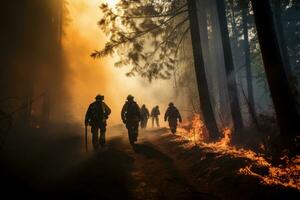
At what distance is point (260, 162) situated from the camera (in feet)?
25.5

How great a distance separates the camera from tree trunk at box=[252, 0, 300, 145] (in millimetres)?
8500

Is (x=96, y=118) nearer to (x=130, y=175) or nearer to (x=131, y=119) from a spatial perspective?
(x=131, y=119)

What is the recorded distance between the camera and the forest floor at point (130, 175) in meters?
6.29

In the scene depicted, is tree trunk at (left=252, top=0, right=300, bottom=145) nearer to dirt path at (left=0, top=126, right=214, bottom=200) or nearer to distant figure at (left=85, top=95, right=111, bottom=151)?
dirt path at (left=0, top=126, right=214, bottom=200)

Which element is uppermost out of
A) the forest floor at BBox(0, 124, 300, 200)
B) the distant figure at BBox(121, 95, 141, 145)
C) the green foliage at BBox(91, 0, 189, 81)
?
the green foliage at BBox(91, 0, 189, 81)

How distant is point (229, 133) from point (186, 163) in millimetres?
5527

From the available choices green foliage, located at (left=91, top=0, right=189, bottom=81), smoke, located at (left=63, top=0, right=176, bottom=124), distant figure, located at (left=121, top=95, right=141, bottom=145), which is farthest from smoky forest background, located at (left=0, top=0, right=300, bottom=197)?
smoke, located at (left=63, top=0, right=176, bottom=124)

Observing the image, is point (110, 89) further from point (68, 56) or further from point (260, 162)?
point (260, 162)

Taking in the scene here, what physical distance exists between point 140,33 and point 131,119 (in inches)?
161

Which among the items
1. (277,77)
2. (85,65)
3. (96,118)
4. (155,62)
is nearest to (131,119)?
(96,118)

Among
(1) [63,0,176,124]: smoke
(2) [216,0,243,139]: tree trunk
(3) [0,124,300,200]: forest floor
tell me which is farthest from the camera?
(1) [63,0,176,124]: smoke

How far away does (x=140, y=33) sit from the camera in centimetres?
1471

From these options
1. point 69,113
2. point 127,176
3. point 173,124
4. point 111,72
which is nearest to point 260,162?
point 127,176

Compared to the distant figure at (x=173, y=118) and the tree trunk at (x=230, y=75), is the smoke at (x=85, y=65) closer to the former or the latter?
the distant figure at (x=173, y=118)
